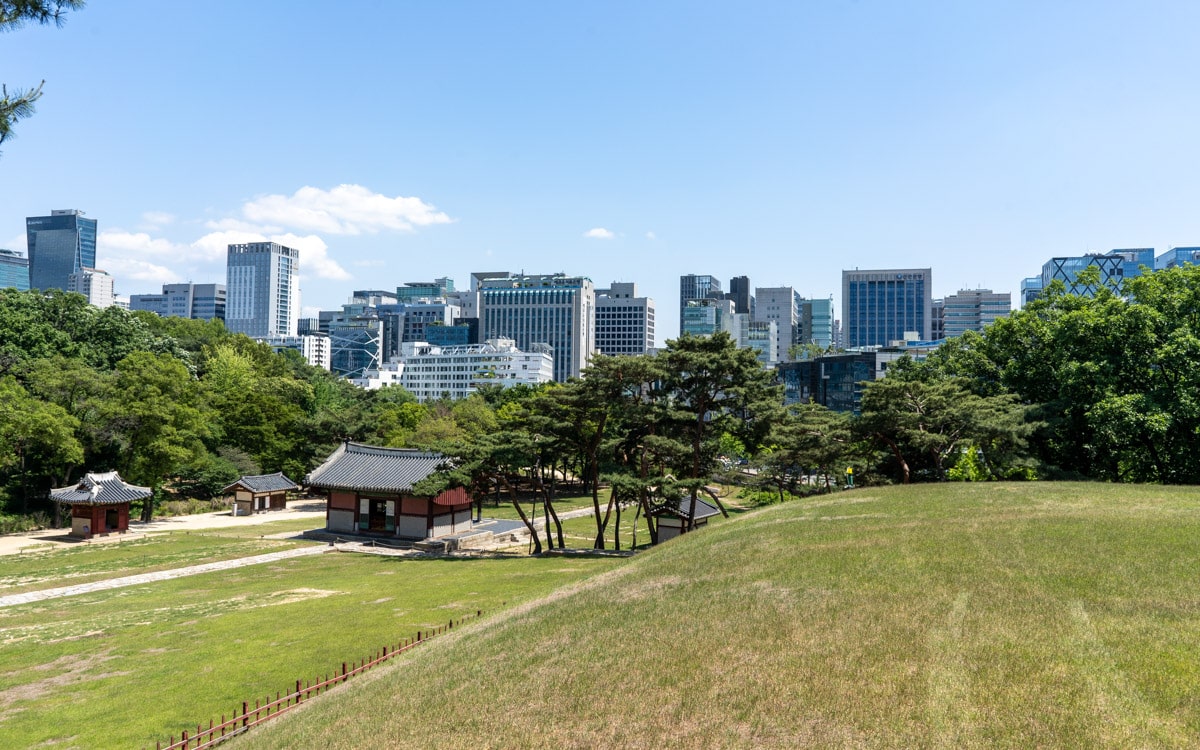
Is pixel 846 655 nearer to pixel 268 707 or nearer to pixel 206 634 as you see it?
pixel 268 707

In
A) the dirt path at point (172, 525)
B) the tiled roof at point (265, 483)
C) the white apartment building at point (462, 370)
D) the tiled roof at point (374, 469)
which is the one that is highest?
the white apartment building at point (462, 370)

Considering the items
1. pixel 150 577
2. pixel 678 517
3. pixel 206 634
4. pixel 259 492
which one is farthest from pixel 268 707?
pixel 259 492

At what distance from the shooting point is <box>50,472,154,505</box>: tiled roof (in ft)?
151

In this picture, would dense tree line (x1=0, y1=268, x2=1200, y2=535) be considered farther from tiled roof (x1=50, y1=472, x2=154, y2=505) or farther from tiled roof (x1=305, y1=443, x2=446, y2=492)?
tiled roof (x1=305, y1=443, x2=446, y2=492)

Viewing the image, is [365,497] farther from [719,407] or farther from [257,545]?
[719,407]

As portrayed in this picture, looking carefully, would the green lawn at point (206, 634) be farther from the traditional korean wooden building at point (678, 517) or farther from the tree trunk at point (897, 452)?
the tree trunk at point (897, 452)

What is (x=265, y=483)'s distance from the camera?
62.2 metres

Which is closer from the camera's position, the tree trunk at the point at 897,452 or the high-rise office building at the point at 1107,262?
Result: the tree trunk at the point at 897,452

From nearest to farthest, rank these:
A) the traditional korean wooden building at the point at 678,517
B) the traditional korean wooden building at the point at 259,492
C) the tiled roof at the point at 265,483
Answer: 1. the traditional korean wooden building at the point at 678,517
2. the traditional korean wooden building at the point at 259,492
3. the tiled roof at the point at 265,483

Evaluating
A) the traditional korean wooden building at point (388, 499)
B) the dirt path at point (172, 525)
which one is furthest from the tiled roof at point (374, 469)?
the dirt path at point (172, 525)

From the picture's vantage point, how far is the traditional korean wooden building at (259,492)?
60469 mm

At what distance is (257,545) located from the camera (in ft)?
145

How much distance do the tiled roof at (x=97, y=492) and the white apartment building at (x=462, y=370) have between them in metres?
125

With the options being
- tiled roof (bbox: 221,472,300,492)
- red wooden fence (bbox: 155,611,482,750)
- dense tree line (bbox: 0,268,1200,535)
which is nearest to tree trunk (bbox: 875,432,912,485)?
dense tree line (bbox: 0,268,1200,535)
